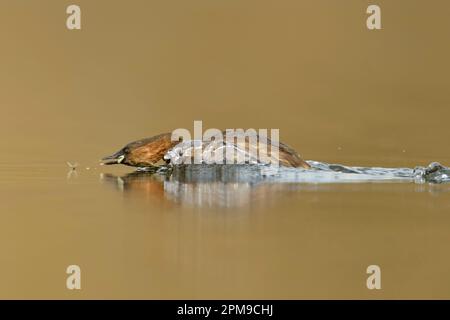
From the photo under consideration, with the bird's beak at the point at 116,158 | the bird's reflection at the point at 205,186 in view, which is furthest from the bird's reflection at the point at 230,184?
the bird's beak at the point at 116,158

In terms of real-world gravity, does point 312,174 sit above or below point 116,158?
below

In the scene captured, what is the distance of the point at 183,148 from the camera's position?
6504mm

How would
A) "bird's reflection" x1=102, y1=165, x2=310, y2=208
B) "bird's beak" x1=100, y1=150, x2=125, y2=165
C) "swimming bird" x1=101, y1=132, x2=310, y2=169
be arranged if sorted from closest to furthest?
"bird's reflection" x1=102, y1=165, x2=310, y2=208
"swimming bird" x1=101, y1=132, x2=310, y2=169
"bird's beak" x1=100, y1=150, x2=125, y2=165

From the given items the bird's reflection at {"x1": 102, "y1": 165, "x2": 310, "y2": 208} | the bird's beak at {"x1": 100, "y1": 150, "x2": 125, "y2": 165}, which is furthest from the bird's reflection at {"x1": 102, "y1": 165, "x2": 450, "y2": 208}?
the bird's beak at {"x1": 100, "y1": 150, "x2": 125, "y2": 165}

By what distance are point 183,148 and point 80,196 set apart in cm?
175

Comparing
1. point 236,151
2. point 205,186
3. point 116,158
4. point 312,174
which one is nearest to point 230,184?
point 205,186

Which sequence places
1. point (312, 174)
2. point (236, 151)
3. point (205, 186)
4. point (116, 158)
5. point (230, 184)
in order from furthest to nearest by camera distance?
point (116, 158) < point (236, 151) < point (312, 174) < point (230, 184) < point (205, 186)

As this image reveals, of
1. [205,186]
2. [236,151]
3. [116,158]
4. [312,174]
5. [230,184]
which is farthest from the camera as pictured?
[116,158]

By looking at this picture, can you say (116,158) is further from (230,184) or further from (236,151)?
(230,184)

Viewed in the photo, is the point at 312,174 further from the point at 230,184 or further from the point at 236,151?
the point at 230,184

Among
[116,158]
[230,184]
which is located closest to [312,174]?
[230,184]

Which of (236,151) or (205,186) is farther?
(236,151)

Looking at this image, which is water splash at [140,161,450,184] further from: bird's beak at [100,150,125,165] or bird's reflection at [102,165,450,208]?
bird's beak at [100,150,125,165]

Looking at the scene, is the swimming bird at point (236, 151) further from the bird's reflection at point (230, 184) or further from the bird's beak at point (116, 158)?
the bird's beak at point (116, 158)
